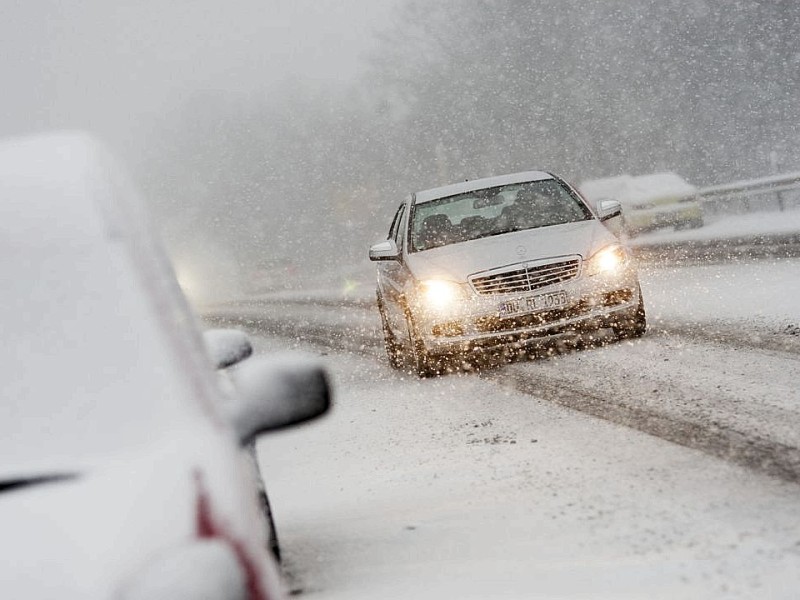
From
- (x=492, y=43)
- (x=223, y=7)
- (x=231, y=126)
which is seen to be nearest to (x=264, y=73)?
(x=231, y=126)

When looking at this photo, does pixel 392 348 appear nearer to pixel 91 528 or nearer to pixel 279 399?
pixel 279 399

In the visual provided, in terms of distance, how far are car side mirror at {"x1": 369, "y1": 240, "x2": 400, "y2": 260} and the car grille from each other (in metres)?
1.27

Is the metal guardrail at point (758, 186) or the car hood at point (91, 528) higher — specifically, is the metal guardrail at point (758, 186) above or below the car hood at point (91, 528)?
below

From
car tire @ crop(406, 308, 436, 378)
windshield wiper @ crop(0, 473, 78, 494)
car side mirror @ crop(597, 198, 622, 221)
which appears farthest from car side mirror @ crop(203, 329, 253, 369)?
car side mirror @ crop(597, 198, 622, 221)

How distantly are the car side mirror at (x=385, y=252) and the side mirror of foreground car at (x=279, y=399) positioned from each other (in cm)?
796

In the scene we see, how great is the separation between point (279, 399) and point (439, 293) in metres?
6.98

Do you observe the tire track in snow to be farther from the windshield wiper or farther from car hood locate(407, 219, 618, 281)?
the windshield wiper

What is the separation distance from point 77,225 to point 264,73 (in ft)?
243

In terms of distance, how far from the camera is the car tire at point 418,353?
934 cm

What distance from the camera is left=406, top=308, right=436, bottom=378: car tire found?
9.34 m

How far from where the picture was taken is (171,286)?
8.87 ft

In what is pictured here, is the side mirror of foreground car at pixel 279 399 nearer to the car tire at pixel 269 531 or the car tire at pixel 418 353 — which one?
the car tire at pixel 269 531

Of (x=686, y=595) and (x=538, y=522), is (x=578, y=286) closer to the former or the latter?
(x=538, y=522)

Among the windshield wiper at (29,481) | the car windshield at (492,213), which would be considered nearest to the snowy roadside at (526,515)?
the windshield wiper at (29,481)
